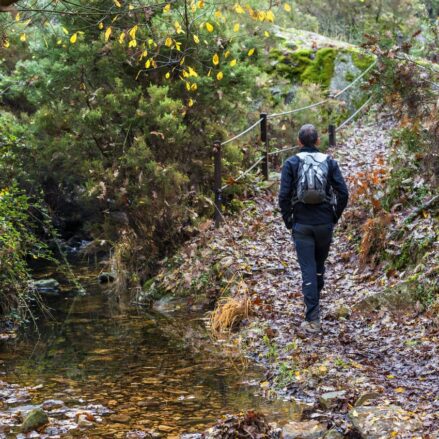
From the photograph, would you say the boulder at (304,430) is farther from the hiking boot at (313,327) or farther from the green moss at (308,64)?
the green moss at (308,64)

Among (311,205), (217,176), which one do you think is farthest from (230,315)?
(217,176)

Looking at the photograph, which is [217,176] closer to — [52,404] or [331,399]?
[52,404]

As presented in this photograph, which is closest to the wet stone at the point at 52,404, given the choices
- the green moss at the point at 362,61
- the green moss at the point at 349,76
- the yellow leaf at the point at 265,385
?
the yellow leaf at the point at 265,385

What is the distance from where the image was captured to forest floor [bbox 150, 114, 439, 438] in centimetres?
550

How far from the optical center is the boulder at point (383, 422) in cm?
494

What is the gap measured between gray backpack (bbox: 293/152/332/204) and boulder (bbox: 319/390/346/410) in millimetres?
2223

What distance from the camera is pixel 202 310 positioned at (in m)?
10.2

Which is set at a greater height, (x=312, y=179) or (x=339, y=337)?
(x=312, y=179)

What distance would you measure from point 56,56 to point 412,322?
7581mm

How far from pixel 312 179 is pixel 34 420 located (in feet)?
11.8

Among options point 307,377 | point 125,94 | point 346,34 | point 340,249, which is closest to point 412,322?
point 307,377

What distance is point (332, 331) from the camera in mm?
7746

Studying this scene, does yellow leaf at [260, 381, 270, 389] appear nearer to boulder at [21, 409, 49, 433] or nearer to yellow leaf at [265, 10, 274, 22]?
boulder at [21, 409, 49, 433]

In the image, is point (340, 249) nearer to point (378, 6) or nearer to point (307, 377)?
point (307, 377)
